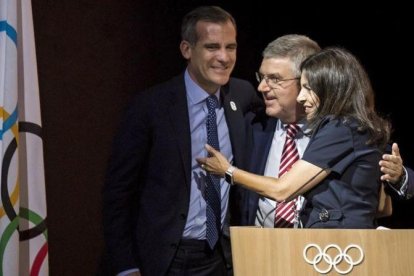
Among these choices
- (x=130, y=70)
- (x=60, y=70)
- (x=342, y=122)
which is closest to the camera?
(x=342, y=122)

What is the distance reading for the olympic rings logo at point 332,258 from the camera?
92.7 inches

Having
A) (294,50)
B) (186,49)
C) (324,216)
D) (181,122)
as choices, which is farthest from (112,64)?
(324,216)

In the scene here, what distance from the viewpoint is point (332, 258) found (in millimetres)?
2363

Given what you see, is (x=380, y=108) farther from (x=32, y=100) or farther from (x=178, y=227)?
(x=32, y=100)

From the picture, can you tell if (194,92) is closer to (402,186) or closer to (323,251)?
(402,186)

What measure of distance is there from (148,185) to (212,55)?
0.61m

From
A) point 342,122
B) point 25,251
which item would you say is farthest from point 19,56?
point 342,122

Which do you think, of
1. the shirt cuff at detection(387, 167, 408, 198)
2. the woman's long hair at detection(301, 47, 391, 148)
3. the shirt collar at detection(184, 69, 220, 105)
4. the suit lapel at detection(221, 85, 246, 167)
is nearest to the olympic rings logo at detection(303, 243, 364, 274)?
the woman's long hair at detection(301, 47, 391, 148)

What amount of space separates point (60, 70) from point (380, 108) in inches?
67.0

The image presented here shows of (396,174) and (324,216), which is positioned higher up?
(396,174)

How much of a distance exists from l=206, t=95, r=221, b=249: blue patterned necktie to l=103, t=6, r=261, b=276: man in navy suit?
0.02 m

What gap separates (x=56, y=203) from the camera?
3592 millimetres

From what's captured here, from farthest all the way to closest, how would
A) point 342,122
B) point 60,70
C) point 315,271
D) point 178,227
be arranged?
1. point 60,70
2. point 178,227
3. point 342,122
4. point 315,271

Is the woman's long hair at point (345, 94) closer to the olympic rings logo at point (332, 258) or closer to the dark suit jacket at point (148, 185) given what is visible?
the olympic rings logo at point (332, 258)
